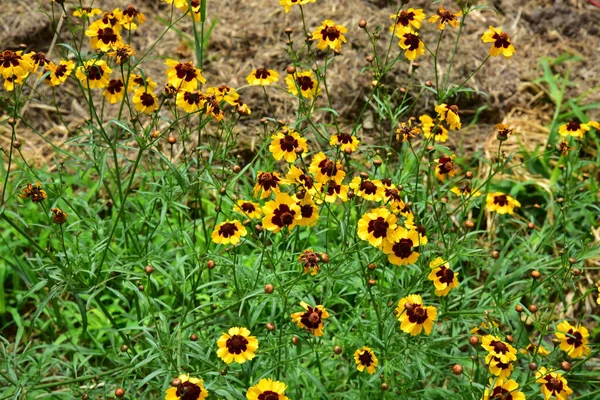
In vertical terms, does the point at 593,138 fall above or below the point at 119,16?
below

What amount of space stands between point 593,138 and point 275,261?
2.75m

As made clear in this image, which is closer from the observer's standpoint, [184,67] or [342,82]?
[184,67]

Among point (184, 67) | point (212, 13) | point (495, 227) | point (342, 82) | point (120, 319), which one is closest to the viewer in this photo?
point (184, 67)

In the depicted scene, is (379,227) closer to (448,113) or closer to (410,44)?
(448,113)

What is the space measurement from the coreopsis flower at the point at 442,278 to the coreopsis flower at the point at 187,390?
0.98 meters

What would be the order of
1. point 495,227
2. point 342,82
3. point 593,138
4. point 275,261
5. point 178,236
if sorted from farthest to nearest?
1. point 342,82
2. point 593,138
3. point 495,227
4. point 178,236
5. point 275,261

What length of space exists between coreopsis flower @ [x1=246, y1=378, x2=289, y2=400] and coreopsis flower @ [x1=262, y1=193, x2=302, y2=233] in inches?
21.9

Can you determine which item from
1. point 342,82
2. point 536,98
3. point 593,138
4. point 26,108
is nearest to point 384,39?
point 342,82

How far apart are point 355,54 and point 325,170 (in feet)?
9.03

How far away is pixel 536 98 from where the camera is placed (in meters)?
5.46

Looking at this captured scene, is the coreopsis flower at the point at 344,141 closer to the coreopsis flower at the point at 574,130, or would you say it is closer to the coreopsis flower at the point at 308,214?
the coreopsis flower at the point at 308,214

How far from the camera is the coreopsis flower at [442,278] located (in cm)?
280

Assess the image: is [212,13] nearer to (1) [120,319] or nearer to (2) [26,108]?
(2) [26,108]

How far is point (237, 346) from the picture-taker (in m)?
2.55
